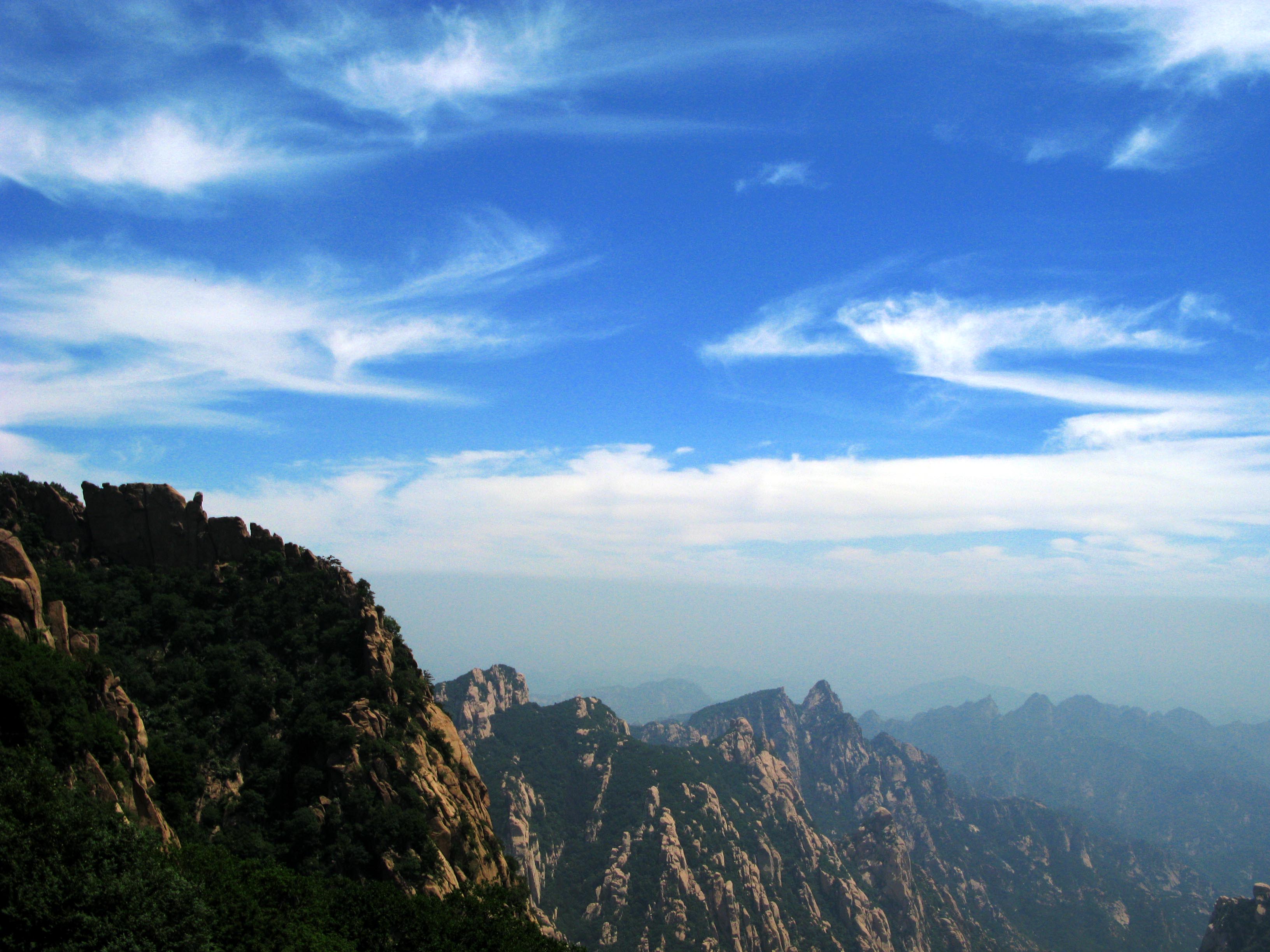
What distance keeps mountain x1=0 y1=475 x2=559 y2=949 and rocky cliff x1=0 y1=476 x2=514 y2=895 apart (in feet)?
0.64

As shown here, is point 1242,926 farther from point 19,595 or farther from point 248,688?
point 19,595

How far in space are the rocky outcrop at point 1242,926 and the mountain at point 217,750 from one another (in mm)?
194306

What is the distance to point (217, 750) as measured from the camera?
66938 mm

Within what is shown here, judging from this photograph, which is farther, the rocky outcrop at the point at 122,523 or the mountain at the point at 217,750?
the rocky outcrop at the point at 122,523

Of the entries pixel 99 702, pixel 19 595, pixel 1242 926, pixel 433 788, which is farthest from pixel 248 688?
pixel 1242 926

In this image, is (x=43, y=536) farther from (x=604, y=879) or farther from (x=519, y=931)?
(x=604, y=879)

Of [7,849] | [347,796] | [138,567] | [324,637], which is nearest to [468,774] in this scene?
[347,796]

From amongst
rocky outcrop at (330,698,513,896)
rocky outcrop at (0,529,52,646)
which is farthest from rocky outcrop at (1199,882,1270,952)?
rocky outcrop at (0,529,52,646)

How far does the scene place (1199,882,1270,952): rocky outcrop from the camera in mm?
172000

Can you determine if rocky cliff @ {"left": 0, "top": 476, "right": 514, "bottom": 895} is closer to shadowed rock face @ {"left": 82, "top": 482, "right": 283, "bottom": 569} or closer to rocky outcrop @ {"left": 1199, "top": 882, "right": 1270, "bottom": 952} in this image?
shadowed rock face @ {"left": 82, "top": 482, "right": 283, "bottom": 569}

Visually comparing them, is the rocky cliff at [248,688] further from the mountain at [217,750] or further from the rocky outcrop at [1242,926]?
the rocky outcrop at [1242,926]

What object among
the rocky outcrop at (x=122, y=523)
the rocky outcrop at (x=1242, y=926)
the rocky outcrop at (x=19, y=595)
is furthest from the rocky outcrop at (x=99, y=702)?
the rocky outcrop at (x=1242, y=926)

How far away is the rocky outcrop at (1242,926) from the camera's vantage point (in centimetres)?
17200

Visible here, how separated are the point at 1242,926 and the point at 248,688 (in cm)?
22790
